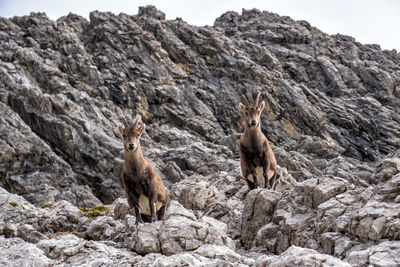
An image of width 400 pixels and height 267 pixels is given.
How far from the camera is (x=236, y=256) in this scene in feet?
28.1

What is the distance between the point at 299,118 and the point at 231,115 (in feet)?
43.0

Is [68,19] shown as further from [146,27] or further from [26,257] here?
[26,257]

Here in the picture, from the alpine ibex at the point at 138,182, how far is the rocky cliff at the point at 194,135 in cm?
91

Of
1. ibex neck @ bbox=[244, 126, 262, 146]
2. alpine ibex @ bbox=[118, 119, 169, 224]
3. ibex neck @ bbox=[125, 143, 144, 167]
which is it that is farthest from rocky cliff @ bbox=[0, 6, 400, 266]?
ibex neck @ bbox=[244, 126, 262, 146]

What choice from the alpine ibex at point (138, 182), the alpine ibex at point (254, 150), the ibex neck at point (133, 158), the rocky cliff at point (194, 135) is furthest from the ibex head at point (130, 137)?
the alpine ibex at point (254, 150)

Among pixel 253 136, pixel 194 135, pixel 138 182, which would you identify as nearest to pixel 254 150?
pixel 253 136

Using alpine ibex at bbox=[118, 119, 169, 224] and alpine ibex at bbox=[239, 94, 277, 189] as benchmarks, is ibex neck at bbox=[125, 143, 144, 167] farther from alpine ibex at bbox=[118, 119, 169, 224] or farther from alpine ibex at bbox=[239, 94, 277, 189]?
alpine ibex at bbox=[239, 94, 277, 189]

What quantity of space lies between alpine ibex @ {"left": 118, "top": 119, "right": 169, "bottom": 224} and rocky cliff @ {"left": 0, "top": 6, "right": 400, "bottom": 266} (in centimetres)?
91

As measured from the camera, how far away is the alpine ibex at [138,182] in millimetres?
12914

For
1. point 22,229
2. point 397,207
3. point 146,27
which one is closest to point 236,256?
point 397,207

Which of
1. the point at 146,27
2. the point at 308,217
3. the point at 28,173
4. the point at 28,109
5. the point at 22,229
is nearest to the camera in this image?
the point at 308,217

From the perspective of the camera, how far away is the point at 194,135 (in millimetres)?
67062

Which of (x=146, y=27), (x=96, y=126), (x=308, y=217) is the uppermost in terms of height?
(x=146, y=27)

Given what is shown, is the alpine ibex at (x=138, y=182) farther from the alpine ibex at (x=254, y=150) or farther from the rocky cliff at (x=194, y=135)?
the alpine ibex at (x=254, y=150)
